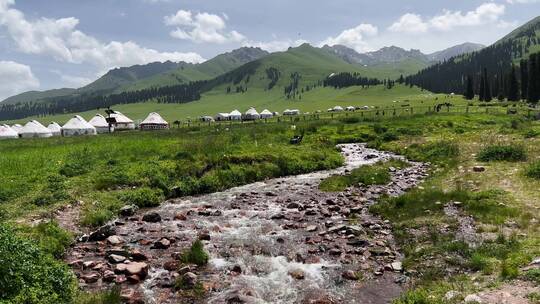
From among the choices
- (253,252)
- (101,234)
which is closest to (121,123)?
(101,234)

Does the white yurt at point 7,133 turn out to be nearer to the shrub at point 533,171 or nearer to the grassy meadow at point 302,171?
the grassy meadow at point 302,171

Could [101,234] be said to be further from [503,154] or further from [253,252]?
[503,154]

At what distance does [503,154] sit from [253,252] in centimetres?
2285

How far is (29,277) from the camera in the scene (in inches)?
444

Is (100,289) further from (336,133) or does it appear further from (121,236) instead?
(336,133)

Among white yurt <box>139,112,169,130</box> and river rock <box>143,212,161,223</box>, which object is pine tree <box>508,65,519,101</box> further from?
river rock <box>143,212,161,223</box>

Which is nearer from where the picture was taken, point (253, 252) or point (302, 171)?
point (253, 252)

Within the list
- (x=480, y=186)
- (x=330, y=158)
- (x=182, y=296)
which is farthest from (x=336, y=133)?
(x=182, y=296)

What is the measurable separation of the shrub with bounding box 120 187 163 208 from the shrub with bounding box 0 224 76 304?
11.2 meters

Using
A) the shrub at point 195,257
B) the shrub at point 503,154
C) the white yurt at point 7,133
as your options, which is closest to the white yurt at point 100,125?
the white yurt at point 7,133

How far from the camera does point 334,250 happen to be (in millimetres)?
16188

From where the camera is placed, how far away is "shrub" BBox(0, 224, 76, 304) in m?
Result: 10.6

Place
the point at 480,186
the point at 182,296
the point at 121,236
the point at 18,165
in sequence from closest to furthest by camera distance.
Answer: the point at 182,296 → the point at 121,236 → the point at 480,186 → the point at 18,165

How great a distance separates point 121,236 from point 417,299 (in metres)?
13.2
